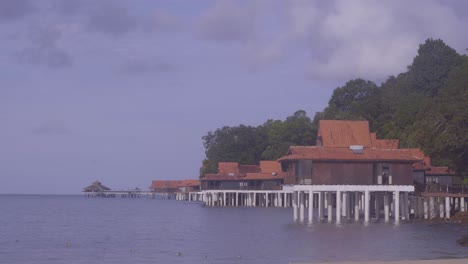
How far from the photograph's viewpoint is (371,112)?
10275 cm

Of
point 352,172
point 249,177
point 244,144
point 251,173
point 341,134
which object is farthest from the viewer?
point 244,144

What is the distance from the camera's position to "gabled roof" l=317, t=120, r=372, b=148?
2360 inches

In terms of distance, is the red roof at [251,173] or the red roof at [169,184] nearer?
the red roof at [251,173]

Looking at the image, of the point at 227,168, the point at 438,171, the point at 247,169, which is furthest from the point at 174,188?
the point at 438,171

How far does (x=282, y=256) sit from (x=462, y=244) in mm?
9668

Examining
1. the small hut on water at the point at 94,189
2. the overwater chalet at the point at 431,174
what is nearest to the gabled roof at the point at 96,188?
the small hut on water at the point at 94,189

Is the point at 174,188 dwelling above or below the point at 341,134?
below

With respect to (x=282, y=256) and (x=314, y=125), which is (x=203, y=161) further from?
(x=282, y=256)

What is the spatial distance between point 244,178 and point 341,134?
39.8 meters


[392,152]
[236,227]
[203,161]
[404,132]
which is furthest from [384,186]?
[203,161]

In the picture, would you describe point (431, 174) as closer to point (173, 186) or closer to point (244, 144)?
point (244, 144)

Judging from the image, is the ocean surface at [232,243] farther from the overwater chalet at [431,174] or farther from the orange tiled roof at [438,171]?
the orange tiled roof at [438,171]

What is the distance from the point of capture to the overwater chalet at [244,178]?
97.0 meters

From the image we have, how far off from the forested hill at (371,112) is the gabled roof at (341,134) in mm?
11397
